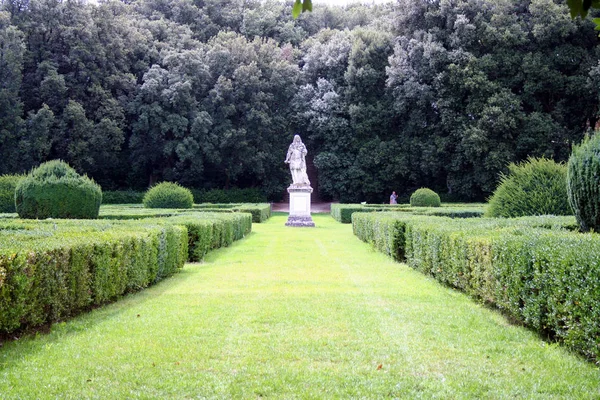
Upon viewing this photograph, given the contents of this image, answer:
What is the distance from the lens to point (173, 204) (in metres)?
22.3

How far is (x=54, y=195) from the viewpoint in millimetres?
14562

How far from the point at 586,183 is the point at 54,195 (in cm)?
1295

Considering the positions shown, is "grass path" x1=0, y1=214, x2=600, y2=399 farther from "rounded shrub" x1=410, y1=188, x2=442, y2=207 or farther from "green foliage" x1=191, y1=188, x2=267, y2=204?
"green foliage" x1=191, y1=188, x2=267, y2=204

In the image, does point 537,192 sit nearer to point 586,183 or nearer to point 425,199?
point 586,183

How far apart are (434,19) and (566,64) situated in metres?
8.04

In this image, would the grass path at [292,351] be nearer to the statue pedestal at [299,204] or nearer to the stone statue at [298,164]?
the statue pedestal at [299,204]

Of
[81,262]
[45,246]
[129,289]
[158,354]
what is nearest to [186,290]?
[129,289]

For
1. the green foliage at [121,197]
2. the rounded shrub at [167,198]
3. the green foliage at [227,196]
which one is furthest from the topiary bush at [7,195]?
the green foliage at [227,196]

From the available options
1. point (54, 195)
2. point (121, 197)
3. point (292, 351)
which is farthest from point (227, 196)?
point (292, 351)

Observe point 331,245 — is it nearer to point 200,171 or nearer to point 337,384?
point 337,384

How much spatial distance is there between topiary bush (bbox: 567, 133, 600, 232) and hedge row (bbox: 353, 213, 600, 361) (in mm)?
364

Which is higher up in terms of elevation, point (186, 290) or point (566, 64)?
point (566, 64)

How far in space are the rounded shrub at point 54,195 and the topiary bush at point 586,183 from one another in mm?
12350

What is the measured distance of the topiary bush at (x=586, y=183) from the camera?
8.02m
